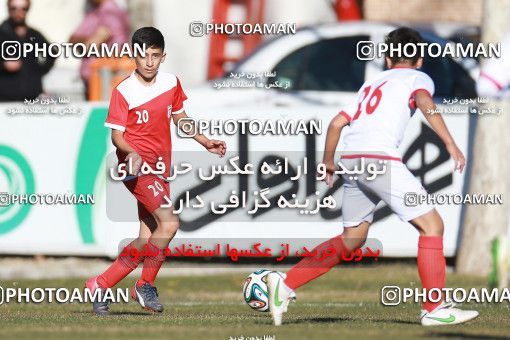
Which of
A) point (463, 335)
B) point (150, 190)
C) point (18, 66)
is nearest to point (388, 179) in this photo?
point (463, 335)

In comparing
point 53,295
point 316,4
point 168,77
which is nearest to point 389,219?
point 53,295

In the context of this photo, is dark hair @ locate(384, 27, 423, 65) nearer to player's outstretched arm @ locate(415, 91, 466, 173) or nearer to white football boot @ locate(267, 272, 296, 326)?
player's outstretched arm @ locate(415, 91, 466, 173)

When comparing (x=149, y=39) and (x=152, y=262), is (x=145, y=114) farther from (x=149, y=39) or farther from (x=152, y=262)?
(x=152, y=262)

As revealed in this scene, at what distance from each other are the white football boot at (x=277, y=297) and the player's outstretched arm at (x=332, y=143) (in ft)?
2.36

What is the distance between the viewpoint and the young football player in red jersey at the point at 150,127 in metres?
11.3

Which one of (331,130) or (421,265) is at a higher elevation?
(331,130)

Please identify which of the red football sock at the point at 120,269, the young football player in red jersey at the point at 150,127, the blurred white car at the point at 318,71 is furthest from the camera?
the blurred white car at the point at 318,71

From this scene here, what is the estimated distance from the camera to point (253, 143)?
16281mm

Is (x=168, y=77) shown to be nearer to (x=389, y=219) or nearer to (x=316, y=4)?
(x=389, y=219)

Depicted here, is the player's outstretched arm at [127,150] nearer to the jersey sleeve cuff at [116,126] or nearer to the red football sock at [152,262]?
the jersey sleeve cuff at [116,126]

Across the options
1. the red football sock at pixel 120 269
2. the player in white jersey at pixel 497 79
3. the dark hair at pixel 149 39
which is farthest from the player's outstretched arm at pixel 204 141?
the player in white jersey at pixel 497 79

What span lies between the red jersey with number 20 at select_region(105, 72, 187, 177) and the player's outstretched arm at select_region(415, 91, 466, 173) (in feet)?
5.97

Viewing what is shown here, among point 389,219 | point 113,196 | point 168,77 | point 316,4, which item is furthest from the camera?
point 316,4

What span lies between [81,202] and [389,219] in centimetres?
309
